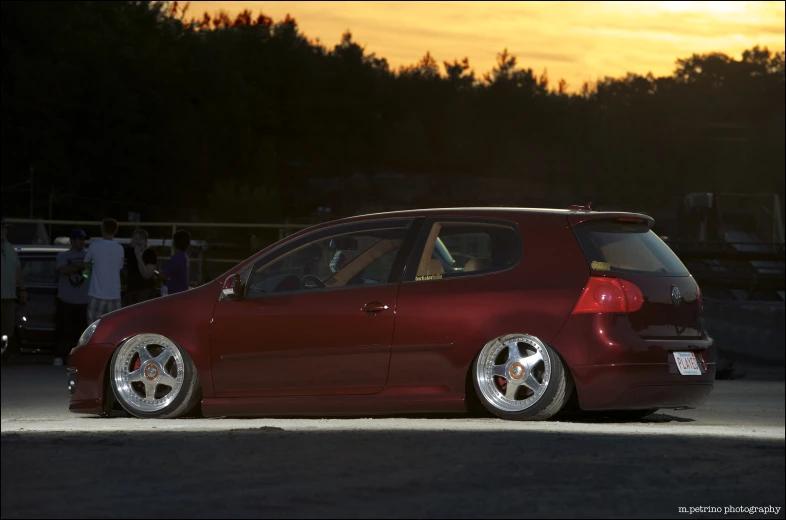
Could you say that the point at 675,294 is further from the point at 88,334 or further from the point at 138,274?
the point at 138,274

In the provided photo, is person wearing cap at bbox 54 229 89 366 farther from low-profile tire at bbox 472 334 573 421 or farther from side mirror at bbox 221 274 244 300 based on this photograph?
low-profile tire at bbox 472 334 573 421

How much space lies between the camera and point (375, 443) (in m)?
8.13

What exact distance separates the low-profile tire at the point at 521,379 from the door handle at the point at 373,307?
712 millimetres

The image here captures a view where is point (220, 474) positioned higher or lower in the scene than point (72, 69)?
lower

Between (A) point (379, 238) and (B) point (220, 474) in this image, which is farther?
(A) point (379, 238)

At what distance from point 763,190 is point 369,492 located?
120 m

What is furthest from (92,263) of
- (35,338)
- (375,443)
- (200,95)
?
(200,95)

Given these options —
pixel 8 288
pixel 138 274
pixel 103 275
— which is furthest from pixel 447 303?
pixel 138 274

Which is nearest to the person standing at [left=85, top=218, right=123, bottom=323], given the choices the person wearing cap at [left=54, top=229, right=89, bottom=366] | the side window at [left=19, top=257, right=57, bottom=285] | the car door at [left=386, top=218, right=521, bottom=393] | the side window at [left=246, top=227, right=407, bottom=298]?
the person wearing cap at [left=54, top=229, right=89, bottom=366]

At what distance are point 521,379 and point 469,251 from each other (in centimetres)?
105

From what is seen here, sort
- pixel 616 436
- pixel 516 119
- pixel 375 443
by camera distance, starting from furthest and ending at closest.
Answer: pixel 516 119 → pixel 616 436 → pixel 375 443

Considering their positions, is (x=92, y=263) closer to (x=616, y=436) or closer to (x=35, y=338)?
(x=35, y=338)

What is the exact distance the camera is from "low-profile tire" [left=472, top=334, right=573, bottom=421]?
9391mm

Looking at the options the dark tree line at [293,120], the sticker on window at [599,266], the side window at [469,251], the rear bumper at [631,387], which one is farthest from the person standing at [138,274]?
the dark tree line at [293,120]
